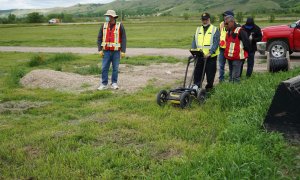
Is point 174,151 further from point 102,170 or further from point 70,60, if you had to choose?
point 70,60

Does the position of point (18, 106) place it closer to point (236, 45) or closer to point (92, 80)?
point (92, 80)

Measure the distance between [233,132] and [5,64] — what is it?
1568 cm

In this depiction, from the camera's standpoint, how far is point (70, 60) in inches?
707

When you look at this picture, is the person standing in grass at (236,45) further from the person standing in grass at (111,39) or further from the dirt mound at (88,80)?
the person standing in grass at (111,39)

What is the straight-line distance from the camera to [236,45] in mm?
9000

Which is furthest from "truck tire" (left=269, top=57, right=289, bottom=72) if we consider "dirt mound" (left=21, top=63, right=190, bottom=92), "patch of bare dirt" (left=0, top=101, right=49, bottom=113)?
"patch of bare dirt" (left=0, top=101, right=49, bottom=113)

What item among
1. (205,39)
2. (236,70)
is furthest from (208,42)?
(236,70)

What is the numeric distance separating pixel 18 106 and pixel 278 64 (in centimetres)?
757

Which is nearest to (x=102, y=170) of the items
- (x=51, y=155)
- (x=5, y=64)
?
→ (x=51, y=155)

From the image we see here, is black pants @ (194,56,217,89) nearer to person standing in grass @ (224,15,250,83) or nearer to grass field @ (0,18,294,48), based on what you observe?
person standing in grass @ (224,15,250,83)

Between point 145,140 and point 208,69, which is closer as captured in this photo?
point 145,140

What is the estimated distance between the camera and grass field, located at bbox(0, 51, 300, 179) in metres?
4.41

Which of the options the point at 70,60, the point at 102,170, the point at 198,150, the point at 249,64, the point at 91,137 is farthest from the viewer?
the point at 70,60

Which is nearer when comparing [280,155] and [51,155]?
[280,155]
